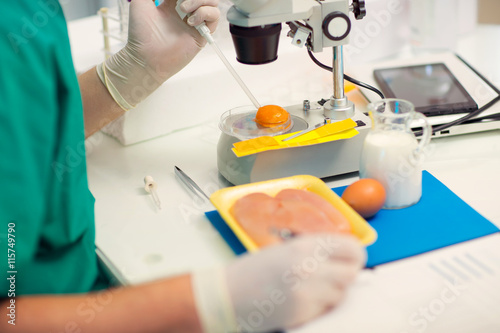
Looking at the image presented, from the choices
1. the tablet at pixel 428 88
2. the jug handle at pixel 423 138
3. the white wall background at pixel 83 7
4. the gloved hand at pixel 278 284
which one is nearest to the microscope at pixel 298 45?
the jug handle at pixel 423 138

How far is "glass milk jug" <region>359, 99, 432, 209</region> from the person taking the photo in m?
1.17

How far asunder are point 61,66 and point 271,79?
0.83 metres

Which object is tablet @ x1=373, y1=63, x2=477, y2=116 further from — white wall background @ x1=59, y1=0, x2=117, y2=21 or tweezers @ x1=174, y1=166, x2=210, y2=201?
white wall background @ x1=59, y1=0, x2=117, y2=21

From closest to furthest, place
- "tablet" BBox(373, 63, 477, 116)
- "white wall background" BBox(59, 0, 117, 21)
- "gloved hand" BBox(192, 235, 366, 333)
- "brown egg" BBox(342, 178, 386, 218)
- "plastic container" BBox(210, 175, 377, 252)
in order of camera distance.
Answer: "gloved hand" BBox(192, 235, 366, 333), "plastic container" BBox(210, 175, 377, 252), "brown egg" BBox(342, 178, 386, 218), "tablet" BBox(373, 63, 477, 116), "white wall background" BBox(59, 0, 117, 21)

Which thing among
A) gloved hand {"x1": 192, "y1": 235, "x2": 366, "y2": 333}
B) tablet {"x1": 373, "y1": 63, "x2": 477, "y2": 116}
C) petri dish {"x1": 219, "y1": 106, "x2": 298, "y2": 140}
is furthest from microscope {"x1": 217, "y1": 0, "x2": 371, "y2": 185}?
gloved hand {"x1": 192, "y1": 235, "x2": 366, "y2": 333}

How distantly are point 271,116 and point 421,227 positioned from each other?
1.35ft

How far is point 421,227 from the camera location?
1.14 metres

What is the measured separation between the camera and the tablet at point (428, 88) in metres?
1.53

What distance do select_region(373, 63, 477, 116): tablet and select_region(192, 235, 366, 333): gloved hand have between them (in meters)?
0.77

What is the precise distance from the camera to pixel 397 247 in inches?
42.8

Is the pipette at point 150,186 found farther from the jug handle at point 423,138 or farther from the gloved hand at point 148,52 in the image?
the jug handle at point 423,138

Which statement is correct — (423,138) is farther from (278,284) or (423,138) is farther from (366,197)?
(278,284)

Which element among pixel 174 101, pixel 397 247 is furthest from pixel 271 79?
pixel 397 247

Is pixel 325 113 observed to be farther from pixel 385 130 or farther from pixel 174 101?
pixel 174 101
